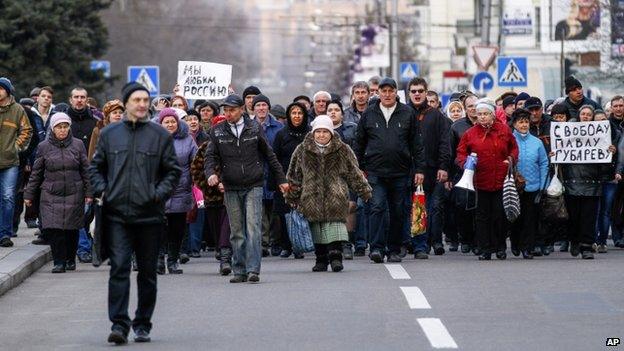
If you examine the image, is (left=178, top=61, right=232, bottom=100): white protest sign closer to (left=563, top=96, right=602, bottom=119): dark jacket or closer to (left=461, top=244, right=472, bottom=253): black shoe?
(left=461, top=244, right=472, bottom=253): black shoe

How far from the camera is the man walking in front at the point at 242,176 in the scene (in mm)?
17188

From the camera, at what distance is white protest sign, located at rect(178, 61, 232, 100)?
25391mm

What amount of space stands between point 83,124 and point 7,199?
1353mm

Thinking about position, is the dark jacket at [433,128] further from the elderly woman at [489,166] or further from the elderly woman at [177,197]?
the elderly woman at [177,197]

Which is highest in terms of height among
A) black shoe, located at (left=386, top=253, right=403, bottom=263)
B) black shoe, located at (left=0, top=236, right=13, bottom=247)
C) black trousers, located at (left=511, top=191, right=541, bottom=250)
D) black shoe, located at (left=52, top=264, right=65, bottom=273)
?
black trousers, located at (left=511, top=191, right=541, bottom=250)

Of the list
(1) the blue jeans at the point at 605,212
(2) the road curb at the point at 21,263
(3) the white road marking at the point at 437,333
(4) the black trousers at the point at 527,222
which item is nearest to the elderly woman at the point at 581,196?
(4) the black trousers at the point at 527,222

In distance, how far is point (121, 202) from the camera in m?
12.8

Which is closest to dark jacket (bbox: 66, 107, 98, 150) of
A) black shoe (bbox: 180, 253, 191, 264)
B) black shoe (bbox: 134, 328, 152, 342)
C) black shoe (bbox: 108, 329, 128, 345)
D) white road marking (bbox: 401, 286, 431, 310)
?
black shoe (bbox: 180, 253, 191, 264)

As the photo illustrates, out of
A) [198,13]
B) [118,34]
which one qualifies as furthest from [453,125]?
[198,13]

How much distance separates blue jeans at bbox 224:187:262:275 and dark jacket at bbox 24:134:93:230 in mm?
2439

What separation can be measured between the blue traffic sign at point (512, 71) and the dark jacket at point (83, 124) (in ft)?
58.7

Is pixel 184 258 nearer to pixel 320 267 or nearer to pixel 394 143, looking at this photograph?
pixel 320 267

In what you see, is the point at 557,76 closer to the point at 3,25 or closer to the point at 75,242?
the point at 3,25

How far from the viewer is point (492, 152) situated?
64.8 ft
